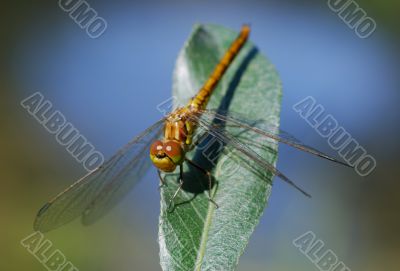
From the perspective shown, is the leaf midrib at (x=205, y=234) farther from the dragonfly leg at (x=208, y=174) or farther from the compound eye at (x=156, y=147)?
the compound eye at (x=156, y=147)

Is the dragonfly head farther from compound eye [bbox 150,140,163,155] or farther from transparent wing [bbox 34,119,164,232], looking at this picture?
transparent wing [bbox 34,119,164,232]

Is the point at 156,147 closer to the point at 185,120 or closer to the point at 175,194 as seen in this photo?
the point at 185,120

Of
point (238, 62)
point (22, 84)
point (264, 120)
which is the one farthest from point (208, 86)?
point (22, 84)

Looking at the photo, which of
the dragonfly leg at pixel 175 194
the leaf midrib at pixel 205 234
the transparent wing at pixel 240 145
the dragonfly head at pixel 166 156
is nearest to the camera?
the leaf midrib at pixel 205 234

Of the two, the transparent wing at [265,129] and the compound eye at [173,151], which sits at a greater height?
the transparent wing at [265,129]

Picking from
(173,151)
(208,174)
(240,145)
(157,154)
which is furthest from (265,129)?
(157,154)

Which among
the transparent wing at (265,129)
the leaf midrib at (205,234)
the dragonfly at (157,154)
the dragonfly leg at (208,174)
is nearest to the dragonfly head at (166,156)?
the dragonfly at (157,154)
